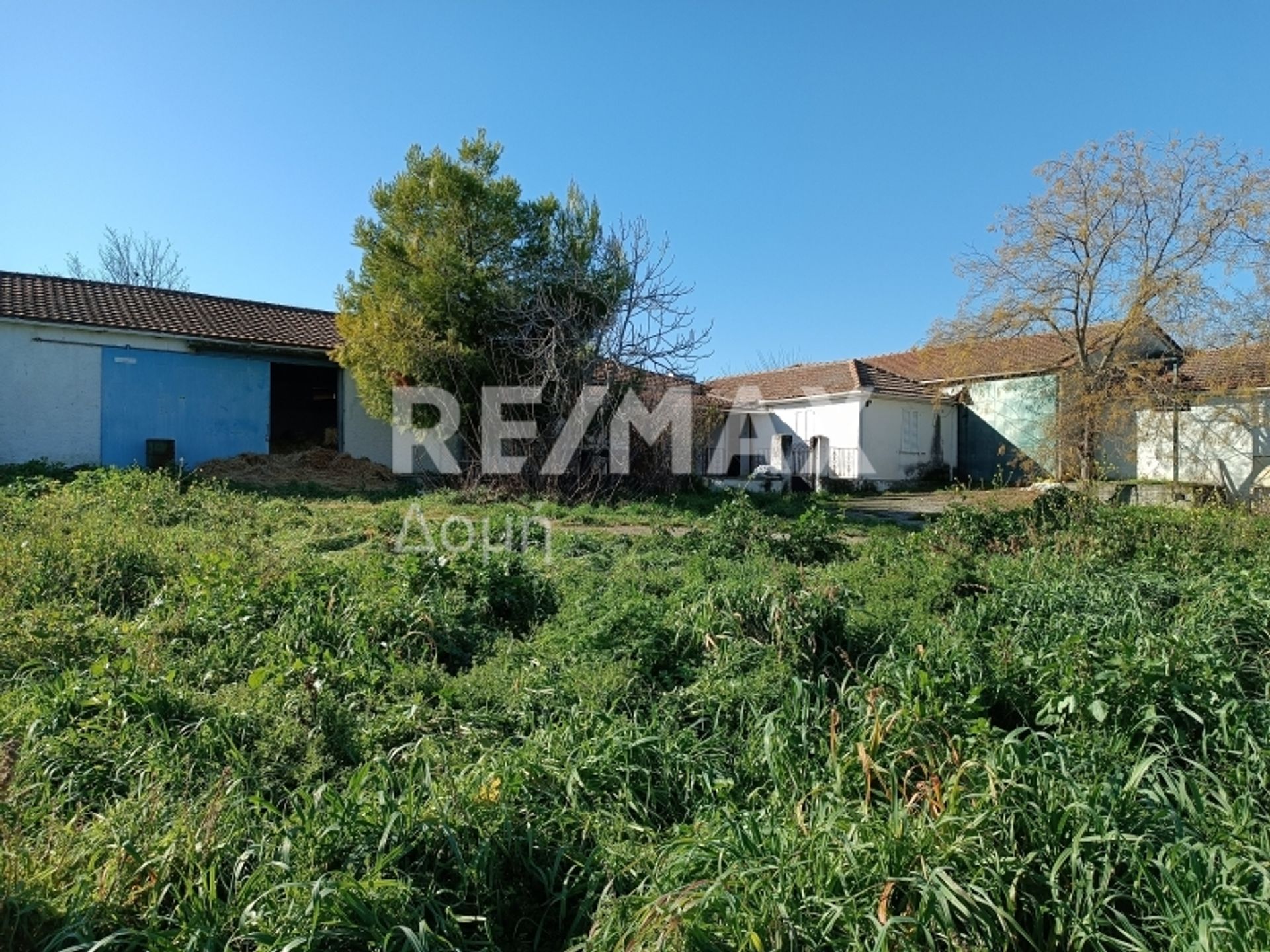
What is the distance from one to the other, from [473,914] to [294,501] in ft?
28.5

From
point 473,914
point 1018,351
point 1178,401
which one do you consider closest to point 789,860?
point 473,914

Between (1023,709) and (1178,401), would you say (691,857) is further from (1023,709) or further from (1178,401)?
(1178,401)

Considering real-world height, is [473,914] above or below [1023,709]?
below

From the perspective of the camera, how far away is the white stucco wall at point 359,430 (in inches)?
659

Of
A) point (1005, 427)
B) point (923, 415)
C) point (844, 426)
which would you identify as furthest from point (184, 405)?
point (1005, 427)

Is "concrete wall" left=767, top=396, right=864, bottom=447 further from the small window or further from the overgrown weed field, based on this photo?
the overgrown weed field

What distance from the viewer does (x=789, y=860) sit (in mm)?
2412

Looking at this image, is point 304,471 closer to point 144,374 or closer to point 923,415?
point 144,374

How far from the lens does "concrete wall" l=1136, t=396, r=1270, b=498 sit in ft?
54.1

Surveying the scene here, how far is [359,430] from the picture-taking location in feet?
55.3

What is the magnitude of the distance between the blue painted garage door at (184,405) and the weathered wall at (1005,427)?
55.4ft

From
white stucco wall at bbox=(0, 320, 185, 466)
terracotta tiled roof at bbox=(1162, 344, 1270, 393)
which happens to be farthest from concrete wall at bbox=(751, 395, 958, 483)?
white stucco wall at bbox=(0, 320, 185, 466)

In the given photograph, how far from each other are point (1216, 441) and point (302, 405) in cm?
2170

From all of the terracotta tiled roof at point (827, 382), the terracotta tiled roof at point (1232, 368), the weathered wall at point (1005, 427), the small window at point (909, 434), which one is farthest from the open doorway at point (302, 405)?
the terracotta tiled roof at point (1232, 368)
